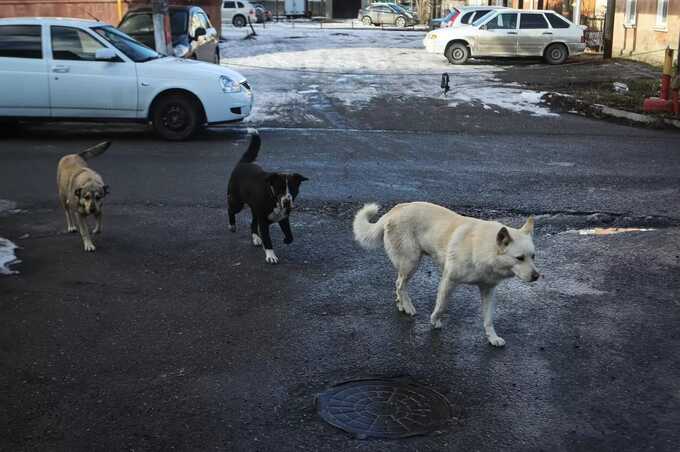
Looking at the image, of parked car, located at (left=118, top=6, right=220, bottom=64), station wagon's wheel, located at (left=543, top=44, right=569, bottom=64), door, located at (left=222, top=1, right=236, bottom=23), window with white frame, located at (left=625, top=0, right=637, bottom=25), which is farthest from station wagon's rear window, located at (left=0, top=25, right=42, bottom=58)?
door, located at (left=222, top=1, right=236, bottom=23)

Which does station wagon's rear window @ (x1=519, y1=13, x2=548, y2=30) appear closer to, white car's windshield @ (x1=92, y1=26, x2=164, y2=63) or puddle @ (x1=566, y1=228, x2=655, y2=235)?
white car's windshield @ (x1=92, y1=26, x2=164, y2=63)

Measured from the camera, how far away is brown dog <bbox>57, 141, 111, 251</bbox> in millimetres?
7113

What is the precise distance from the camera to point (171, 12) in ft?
70.0

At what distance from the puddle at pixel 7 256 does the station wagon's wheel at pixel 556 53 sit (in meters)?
22.3

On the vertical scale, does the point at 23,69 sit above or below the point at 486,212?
above

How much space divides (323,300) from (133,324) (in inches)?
54.0

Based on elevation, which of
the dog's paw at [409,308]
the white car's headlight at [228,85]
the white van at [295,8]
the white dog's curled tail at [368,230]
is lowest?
the dog's paw at [409,308]

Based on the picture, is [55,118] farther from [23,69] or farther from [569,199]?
[569,199]

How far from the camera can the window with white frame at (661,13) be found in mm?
24773

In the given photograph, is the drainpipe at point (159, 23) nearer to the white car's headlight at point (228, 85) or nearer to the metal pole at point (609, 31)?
the white car's headlight at point (228, 85)

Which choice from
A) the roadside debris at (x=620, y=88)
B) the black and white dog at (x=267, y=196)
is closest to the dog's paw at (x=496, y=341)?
the black and white dog at (x=267, y=196)

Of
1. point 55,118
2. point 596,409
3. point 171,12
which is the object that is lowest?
point 596,409

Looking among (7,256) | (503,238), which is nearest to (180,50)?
(7,256)

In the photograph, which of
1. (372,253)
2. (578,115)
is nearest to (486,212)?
(372,253)
